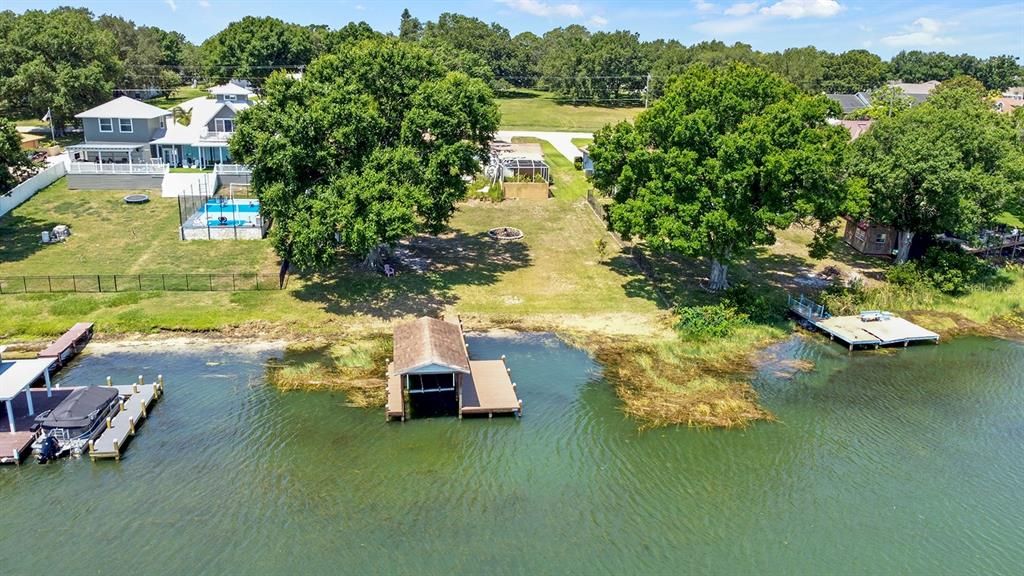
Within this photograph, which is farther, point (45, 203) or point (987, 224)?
point (45, 203)

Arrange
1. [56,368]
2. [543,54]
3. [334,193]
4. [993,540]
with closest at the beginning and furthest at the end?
[993,540] < [56,368] < [334,193] < [543,54]

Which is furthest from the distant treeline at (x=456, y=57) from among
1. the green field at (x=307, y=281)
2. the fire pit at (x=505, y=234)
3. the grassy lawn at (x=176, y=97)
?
the fire pit at (x=505, y=234)

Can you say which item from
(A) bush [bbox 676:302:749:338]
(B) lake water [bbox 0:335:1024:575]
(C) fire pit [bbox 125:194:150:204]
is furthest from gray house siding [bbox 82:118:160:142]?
(A) bush [bbox 676:302:749:338]

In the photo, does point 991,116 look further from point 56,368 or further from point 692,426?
point 56,368

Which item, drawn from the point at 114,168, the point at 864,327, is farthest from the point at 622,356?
the point at 114,168

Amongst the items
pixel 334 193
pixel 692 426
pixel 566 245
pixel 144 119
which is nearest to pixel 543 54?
pixel 144 119

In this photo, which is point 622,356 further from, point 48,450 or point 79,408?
point 48,450
